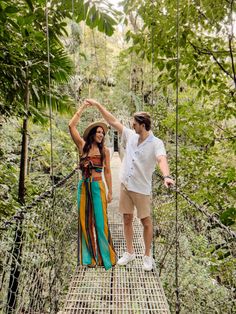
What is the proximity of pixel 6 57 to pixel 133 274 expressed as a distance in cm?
142

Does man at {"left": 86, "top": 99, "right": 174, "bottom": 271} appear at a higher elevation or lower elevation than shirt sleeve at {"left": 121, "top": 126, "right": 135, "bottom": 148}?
lower

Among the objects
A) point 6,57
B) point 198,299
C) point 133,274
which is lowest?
point 198,299

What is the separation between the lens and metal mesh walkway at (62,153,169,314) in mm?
1605

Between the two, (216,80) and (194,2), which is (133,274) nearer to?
(216,80)

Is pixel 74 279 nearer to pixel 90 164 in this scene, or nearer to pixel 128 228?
pixel 128 228

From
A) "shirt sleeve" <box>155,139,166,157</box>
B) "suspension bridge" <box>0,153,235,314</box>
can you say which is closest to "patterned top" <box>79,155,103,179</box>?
"suspension bridge" <box>0,153,235,314</box>

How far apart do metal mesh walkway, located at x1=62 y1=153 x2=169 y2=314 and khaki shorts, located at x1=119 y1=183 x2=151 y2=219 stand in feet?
→ 1.23

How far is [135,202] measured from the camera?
1814 mm

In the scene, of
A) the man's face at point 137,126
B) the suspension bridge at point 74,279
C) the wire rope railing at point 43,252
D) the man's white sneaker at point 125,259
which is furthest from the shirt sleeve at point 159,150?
the man's white sneaker at point 125,259

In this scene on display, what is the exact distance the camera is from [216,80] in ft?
7.82

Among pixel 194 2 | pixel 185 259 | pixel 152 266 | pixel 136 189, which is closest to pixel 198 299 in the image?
pixel 185 259

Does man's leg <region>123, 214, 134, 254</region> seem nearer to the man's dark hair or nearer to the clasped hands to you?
the man's dark hair

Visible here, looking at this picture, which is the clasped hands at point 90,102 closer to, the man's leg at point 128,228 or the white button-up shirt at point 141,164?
the white button-up shirt at point 141,164

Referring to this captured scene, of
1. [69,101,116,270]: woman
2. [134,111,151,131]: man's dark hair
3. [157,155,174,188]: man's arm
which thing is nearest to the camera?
[157,155,174,188]: man's arm
